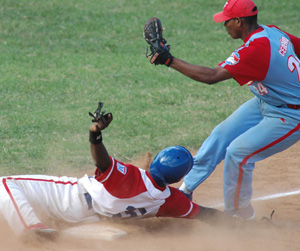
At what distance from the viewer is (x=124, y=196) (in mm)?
4730

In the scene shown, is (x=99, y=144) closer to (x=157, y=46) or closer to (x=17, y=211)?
(x=17, y=211)

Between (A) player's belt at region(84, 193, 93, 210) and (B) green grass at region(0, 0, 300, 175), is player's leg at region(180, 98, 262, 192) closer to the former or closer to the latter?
(A) player's belt at region(84, 193, 93, 210)

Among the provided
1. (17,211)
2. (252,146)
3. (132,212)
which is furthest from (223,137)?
(17,211)

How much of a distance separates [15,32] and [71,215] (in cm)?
1008

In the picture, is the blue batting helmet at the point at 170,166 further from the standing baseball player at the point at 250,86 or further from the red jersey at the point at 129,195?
the standing baseball player at the point at 250,86

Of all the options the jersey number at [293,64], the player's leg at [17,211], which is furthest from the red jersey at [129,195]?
the jersey number at [293,64]

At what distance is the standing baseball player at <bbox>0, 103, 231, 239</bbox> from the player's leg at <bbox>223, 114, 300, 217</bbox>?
0.65 m

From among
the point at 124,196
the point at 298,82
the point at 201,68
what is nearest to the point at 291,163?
the point at 298,82

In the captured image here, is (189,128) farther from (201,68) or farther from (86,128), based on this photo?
(201,68)

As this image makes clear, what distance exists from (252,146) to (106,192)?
1505mm

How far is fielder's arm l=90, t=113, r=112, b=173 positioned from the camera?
4438mm

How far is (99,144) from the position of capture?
4535 millimetres

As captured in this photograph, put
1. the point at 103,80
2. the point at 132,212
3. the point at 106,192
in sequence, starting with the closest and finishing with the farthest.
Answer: the point at 106,192 → the point at 132,212 → the point at 103,80

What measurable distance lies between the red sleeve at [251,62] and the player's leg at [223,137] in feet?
2.13
